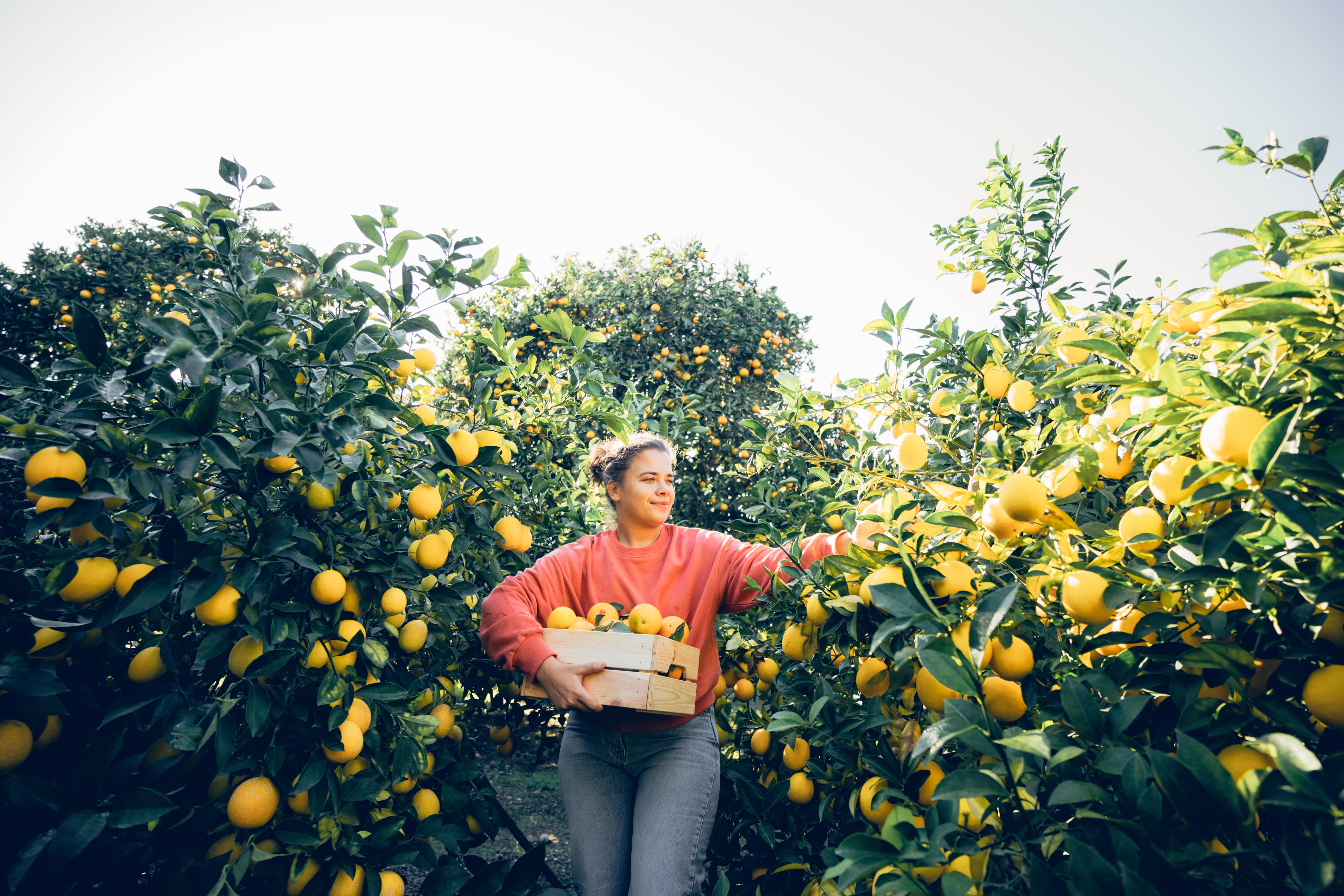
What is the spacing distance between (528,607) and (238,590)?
0.89 meters

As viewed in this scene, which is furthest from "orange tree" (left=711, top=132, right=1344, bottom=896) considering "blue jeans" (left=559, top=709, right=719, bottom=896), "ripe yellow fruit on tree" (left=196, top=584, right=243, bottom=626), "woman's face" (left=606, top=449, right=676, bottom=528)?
"ripe yellow fruit on tree" (left=196, top=584, right=243, bottom=626)

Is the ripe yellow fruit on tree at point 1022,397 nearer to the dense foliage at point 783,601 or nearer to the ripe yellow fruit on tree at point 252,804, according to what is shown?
the dense foliage at point 783,601

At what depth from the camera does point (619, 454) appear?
7.88ft

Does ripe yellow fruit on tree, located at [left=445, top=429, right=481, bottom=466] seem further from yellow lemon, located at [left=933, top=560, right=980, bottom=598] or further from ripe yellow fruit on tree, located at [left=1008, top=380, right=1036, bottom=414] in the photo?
ripe yellow fruit on tree, located at [left=1008, top=380, right=1036, bottom=414]

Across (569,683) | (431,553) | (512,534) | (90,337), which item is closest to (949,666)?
(569,683)

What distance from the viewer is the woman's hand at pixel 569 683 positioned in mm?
1632

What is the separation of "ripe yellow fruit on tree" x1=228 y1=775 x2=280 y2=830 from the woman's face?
1.28m

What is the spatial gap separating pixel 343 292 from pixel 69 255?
9184 millimetres

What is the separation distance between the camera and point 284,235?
31.9ft

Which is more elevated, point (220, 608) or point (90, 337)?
point (90, 337)

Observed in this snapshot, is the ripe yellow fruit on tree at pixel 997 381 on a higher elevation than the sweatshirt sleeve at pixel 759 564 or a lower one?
higher

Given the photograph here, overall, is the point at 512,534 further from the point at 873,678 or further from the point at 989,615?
the point at 989,615

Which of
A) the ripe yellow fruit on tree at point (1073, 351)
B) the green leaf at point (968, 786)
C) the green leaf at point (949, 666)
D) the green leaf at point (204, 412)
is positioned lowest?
the green leaf at point (968, 786)

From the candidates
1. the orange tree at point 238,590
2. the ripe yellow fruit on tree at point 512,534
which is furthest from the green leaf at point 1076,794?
the ripe yellow fruit on tree at point 512,534
